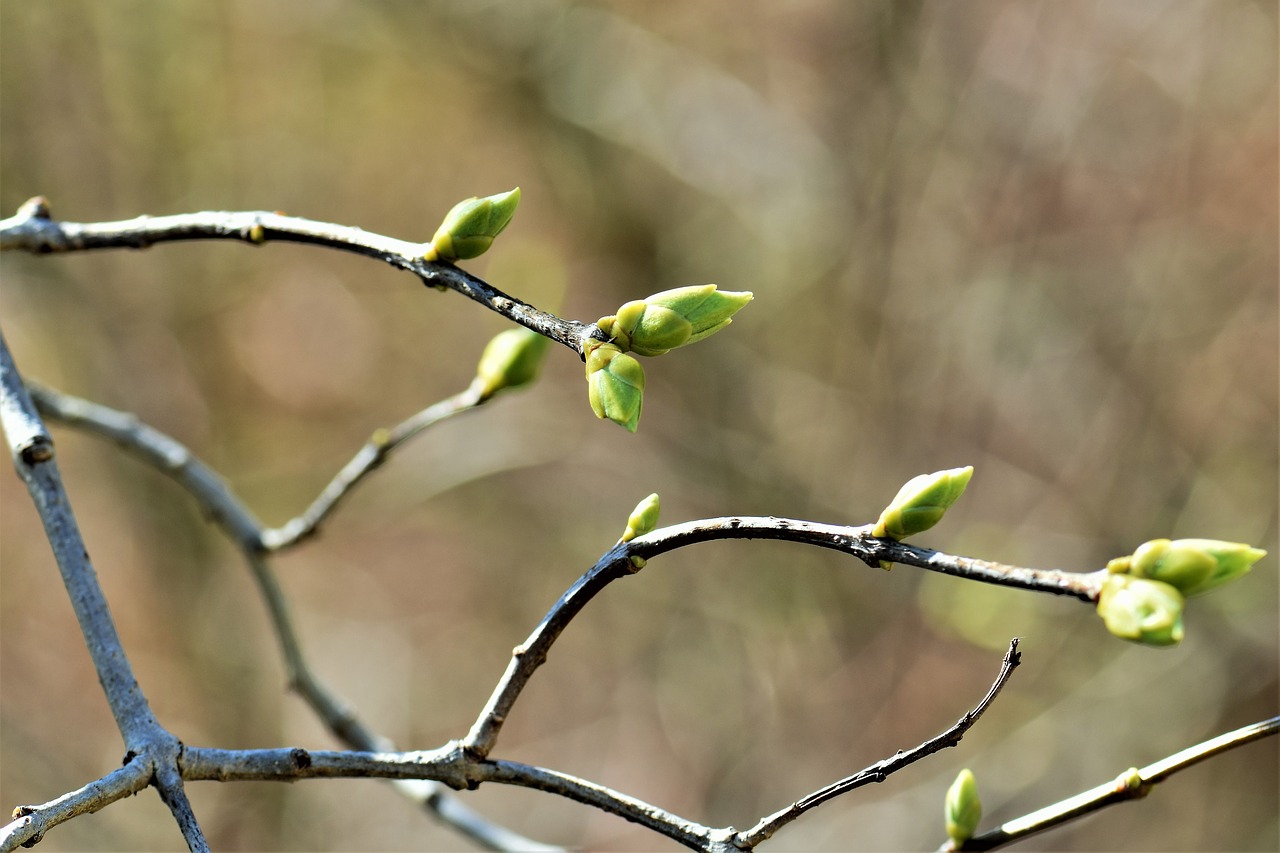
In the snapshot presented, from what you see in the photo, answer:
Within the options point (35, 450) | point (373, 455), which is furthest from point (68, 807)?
point (373, 455)

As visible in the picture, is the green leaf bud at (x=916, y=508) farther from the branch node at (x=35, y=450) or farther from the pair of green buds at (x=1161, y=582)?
the branch node at (x=35, y=450)

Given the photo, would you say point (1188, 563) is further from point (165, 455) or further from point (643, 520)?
point (165, 455)

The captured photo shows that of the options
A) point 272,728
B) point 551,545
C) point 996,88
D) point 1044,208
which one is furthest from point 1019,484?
point 272,728

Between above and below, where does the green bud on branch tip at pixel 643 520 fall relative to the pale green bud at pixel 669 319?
below

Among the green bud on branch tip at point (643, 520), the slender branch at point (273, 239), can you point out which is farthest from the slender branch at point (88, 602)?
the green bud on branch tip at point (643, 520)

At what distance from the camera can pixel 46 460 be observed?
3.05ft

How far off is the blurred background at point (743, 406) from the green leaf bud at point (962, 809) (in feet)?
7.52

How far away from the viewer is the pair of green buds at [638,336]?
0.67 m

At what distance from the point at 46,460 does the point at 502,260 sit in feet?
7.33

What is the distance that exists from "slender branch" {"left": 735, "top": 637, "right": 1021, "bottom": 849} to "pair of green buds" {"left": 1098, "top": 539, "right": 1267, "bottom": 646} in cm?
8

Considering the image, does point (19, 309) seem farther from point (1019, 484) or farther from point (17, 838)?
point (1019, 484)

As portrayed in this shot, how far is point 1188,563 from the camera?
0.64 meters

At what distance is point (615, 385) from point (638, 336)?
0.05 m

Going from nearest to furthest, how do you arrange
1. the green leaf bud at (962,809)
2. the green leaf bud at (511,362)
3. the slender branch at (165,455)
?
the green leaf bud at (962,809) < the green leaf bud at (511,362) < the slender branch at (165,455)
